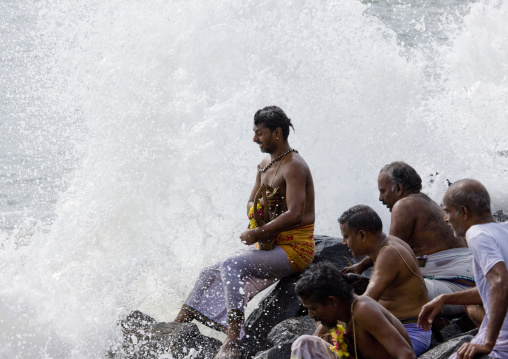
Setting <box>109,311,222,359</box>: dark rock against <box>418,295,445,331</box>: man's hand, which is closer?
<box>418,295,445,331</box>: man's hand

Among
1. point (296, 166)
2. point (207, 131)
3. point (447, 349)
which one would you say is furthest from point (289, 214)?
point (207, 131)

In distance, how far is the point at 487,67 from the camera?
50.7 feet

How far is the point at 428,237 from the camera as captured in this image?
4.78m

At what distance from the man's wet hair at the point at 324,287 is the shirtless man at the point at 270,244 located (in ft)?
4.66

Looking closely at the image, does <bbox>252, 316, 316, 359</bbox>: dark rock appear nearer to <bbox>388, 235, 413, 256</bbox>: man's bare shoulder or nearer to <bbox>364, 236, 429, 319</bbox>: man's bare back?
<bbox>364, 236, 429, 319</bbox>: man's bare back

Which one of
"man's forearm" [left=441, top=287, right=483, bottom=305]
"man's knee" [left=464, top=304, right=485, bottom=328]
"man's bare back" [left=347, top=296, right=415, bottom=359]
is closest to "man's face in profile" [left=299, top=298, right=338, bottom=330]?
"man's bare back" [left=347, top=296, right=415, bottom=359]

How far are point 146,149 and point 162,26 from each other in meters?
2.34

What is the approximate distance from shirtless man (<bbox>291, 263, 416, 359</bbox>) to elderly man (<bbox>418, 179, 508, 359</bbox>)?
0.68ft

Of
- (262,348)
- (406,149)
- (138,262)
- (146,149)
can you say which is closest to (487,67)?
(406,149)

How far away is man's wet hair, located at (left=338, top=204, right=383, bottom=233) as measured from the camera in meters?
4.11

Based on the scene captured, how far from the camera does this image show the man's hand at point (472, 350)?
3.04 m

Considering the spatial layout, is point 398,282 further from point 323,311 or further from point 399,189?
point 399,189

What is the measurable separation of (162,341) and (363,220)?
189 centimetres

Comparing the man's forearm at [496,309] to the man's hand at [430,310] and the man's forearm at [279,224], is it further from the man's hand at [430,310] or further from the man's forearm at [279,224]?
the man's forearm at [279,224]
